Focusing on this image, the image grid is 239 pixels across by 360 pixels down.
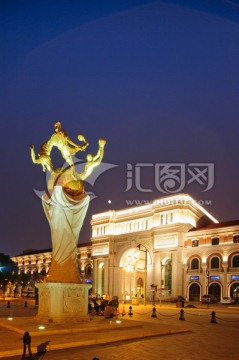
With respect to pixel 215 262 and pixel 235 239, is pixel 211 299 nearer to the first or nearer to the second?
pixel 215 262

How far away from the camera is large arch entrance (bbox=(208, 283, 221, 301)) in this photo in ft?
184

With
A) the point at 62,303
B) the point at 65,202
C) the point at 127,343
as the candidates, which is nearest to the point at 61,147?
the point at 65,202

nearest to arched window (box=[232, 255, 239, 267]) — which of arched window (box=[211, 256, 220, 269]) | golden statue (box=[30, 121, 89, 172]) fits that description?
arched window (box=[211, 256, 220, 269])

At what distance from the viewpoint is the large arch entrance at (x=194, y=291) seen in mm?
58781

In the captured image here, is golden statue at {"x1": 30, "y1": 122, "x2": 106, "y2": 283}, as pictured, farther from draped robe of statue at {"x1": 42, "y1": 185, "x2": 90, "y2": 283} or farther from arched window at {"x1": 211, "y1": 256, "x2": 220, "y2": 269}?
arched window at {"x1": 211, "y1": 256, "x2": 220, "y2": 269}

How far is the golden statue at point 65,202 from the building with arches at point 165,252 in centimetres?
2760

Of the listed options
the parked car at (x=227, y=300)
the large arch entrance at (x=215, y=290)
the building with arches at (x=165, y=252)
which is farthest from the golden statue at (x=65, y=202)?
the large arch entrance at (x=215, y=290)

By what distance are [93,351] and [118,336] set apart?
102 inches

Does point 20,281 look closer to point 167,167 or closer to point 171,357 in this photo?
point 167,167

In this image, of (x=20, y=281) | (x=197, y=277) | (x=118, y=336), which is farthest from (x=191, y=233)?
(x=118, y=336)

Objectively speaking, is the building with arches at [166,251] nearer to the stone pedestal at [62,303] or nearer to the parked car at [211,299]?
the parked car at [211,299]

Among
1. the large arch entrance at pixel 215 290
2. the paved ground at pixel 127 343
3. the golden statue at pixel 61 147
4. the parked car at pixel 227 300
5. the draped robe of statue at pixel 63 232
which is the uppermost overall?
the golden statue at pixel 61 147

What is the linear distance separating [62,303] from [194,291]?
45.2 metres

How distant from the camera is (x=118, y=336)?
15.6m
